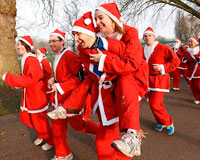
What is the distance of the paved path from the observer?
3.15 m

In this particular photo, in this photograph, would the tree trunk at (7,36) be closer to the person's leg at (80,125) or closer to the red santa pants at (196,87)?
the person's leg at (80,125)

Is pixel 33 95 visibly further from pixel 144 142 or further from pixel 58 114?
pixel 144 142

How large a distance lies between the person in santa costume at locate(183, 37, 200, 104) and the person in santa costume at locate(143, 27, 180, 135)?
290cm

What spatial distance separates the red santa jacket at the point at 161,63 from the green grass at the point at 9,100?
13.6 feet

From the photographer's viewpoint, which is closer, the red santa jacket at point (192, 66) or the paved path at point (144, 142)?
the paved path at point (144, 142)

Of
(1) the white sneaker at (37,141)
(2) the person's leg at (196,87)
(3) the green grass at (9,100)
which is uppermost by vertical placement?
(2) the person's leg at (196,87)

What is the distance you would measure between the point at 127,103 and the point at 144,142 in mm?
2154

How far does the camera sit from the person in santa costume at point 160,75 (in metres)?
3.85

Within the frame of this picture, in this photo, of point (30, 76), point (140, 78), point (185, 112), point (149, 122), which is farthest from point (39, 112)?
point (185, 112)

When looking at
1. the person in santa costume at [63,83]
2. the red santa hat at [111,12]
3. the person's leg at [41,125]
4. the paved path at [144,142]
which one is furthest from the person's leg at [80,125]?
the red santa hat at [111,12]

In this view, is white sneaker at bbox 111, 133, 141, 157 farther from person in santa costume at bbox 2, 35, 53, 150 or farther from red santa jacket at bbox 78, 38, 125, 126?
person in santa costume at bbox 2, 35, 53, 150

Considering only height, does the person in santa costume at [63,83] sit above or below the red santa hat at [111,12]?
below

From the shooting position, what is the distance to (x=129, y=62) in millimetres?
1851

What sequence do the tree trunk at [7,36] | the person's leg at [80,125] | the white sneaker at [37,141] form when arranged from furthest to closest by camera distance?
the tree trunk at [7,36], the white sneaker at [37,141], the person's leg at [80,125]
